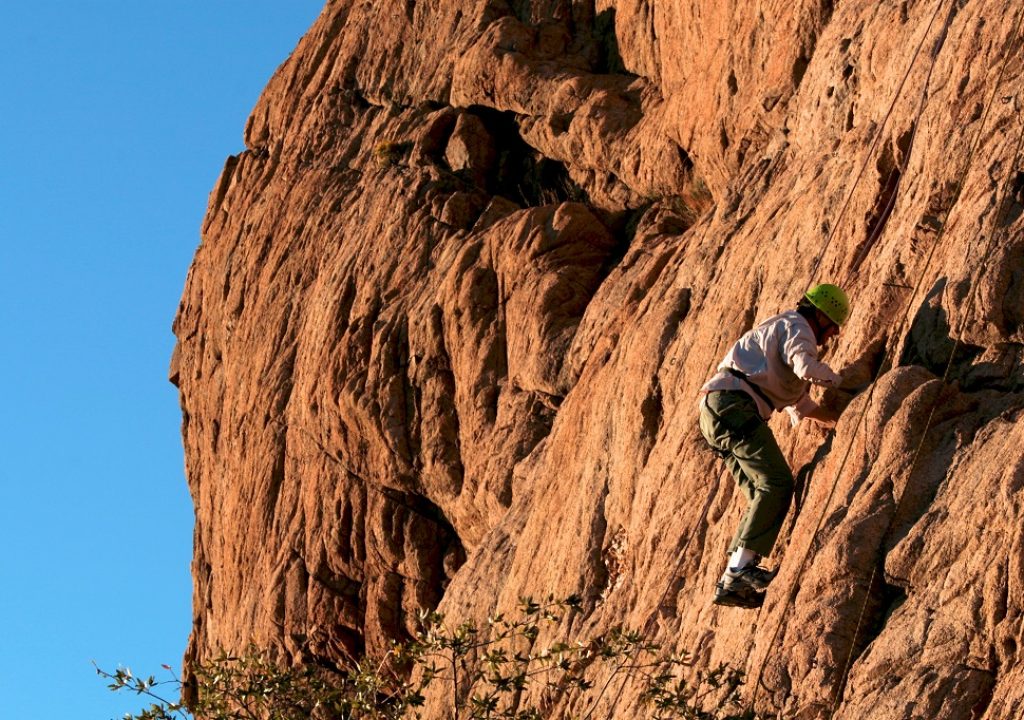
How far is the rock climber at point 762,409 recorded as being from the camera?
12.8 m

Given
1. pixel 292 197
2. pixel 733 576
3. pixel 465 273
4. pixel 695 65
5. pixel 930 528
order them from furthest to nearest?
1. pixel 292 197
2. pixel 465 273
3. pixel 695 65
4. pixel 733 576
5. pixel 930 528

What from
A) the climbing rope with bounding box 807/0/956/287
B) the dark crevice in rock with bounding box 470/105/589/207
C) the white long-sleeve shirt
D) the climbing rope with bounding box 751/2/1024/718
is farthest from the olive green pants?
the dark crevice in rock with bounding box 470/105/589/207

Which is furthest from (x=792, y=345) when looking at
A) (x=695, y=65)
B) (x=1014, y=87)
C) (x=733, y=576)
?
(x=695, y=65)

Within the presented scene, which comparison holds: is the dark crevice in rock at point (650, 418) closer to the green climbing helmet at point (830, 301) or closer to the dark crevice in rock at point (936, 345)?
the green climbing helmet at point (830, 301)

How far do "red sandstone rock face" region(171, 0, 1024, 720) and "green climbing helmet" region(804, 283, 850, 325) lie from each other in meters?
0.47

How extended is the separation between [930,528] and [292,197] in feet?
63.4

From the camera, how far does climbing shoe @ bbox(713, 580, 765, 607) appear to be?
12.7m

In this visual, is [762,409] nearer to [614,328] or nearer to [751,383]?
[751,383]

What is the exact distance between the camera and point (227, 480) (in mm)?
28797

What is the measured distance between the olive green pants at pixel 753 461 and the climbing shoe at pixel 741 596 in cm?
33

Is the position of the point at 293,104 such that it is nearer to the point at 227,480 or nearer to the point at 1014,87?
the point at 227,480

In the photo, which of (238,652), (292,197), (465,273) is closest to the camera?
(465,273)

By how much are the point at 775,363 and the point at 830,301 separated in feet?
2.09

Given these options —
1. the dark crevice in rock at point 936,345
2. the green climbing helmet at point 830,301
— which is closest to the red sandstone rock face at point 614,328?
the dark crevice in rock at point 936,345
